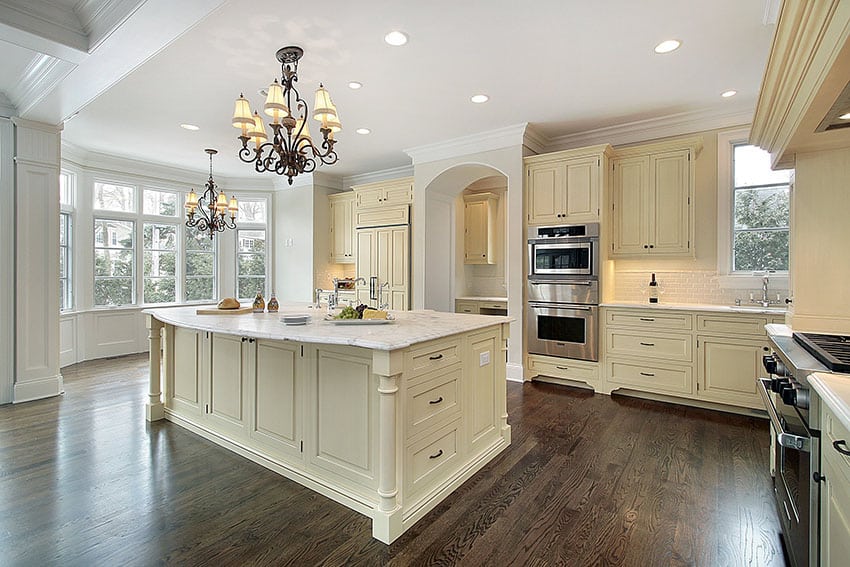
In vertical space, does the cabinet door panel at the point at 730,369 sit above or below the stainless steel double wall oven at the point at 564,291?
below

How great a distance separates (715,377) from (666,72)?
276 centimetres

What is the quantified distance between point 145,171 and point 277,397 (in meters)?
5.78

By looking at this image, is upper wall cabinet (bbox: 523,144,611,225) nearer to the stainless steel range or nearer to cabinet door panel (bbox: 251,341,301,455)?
the stainless steel range

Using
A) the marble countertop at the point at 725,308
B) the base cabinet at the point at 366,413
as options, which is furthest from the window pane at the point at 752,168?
the base cabinet at the point at 366,413

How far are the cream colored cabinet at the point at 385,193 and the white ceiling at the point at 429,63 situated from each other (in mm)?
1025

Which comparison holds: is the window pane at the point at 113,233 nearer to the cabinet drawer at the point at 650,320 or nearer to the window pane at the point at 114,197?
the window pane at the point at 114,197

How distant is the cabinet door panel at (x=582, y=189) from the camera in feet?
14.7

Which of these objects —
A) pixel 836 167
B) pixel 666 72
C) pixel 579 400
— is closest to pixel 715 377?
pixel 579 400

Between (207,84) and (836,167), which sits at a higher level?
(207,84)

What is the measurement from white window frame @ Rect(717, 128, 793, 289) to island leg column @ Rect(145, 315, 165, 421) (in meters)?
5.49

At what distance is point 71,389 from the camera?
450 centimetres

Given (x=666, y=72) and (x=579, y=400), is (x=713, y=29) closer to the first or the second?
(x=666, y=72)

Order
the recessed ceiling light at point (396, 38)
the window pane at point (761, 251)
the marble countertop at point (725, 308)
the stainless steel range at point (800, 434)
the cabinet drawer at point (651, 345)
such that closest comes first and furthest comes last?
the stainless steel range at point (800, 434)
the recessed ceiling light at point (396, 38)
the marble countertop at point (725, 308)
the cabinet drawer at point (651, 345)
the window pane at point (761, 251)

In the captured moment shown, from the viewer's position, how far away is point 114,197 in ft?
20.8
